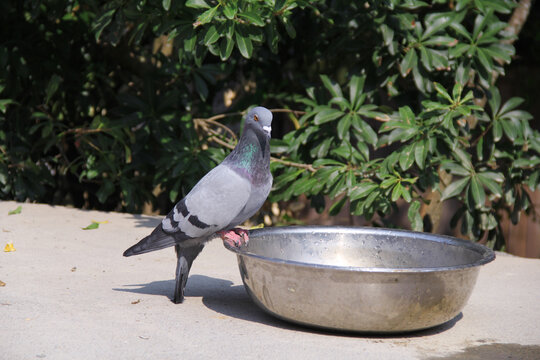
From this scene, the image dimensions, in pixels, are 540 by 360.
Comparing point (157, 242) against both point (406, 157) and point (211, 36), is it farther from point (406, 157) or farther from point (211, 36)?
point (406, 157)

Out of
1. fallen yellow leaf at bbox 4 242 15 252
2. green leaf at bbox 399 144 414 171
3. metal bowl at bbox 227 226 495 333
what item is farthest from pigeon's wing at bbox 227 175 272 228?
fallen yellow leaf at bbox 4 242 15 252

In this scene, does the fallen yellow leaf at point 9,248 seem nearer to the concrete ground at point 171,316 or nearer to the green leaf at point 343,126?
the concrete ground at point 171,316

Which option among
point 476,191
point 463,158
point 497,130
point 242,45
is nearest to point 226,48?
point 242,45

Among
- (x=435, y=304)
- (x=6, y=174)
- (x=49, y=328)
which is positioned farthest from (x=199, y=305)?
(x=6, y=174)

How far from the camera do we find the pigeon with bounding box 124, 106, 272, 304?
11.0ft

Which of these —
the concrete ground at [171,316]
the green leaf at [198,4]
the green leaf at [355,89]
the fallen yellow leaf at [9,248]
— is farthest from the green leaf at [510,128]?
the fallen yellow leaf at [9,248]

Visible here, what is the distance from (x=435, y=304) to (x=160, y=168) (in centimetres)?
348

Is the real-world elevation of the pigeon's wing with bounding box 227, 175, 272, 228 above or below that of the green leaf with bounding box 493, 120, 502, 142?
below

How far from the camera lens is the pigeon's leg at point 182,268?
3.53 meters

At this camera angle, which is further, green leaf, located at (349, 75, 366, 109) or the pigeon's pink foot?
green leaf, located at (349, 75, 366, 109)

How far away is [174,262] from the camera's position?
4.66 metres

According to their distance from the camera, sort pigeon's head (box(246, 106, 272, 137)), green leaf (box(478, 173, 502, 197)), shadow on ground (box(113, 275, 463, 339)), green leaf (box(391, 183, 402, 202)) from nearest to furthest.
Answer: shadow on ground (box(113, 275, 463, 339))
pigeon's head (box(246, 106, 272, 137))
green leaf (box(391, 183, 402, 202))
green leaf (box(478, 173, 502, 197))

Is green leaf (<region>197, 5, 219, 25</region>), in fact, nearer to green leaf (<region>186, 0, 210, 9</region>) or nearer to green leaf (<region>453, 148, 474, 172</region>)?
green leaf (<region>186, 0, 210, 9</region>)

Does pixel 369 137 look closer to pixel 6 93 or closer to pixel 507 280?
pixel 507 280
